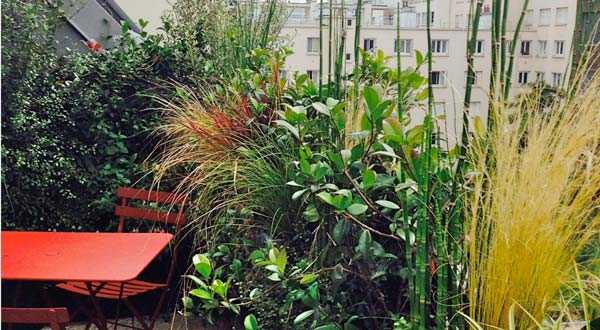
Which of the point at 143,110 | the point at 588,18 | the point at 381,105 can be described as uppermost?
the point at 588,18

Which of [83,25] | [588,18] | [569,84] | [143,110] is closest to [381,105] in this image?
[569,84]

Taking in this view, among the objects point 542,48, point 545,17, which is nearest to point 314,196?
point 542,48

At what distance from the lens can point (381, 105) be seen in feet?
6.05

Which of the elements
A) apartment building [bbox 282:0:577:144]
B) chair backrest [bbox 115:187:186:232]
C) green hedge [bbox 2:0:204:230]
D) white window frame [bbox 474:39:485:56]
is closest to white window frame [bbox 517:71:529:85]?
apartment building [bbox 282:0:577:144]

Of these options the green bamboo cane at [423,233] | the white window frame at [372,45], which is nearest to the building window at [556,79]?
the green bamboo cane at [423,233]

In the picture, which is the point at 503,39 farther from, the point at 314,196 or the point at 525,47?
the point at 314,196

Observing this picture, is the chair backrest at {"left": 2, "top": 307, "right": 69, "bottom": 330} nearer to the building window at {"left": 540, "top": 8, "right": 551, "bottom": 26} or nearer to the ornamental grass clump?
the ornamental grass clump

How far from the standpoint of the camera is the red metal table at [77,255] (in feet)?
7.23

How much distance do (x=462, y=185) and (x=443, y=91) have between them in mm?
405

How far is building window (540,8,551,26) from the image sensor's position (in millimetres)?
2160

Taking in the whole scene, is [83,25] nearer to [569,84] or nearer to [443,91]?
[443,91]

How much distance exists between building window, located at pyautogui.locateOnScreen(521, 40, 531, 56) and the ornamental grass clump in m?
0.49

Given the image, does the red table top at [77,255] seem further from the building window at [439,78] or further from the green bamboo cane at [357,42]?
the building window at [439,78]

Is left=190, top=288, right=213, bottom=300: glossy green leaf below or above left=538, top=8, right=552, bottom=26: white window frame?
below
